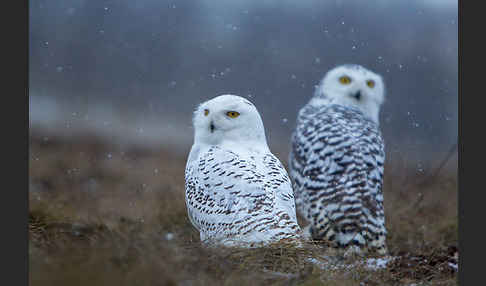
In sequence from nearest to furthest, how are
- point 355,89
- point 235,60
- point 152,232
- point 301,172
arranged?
point 152,232
point 301,172
point 355,89
point 235,60

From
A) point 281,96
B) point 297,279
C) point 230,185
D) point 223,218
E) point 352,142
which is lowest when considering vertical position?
point 297,279

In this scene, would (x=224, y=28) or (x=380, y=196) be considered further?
(x=224, y=28)

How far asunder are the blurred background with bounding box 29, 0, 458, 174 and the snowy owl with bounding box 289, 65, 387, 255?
1.82 ft

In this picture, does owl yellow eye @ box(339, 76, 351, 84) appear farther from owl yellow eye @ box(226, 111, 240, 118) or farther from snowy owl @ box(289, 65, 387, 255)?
owl yellow eye @ box(226, 111, 240, 118)

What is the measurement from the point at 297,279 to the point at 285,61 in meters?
4.78

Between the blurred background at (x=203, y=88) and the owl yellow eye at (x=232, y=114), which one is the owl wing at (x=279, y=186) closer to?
the owl yellow eye at (x=232, y=114)

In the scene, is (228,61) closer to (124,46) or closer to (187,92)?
(187,92)

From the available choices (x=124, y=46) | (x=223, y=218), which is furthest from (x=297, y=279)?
(x=124, y=46)

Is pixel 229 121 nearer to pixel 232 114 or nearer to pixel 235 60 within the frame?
pixel 232 114

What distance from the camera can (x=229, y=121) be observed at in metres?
2.87

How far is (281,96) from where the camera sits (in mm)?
5656

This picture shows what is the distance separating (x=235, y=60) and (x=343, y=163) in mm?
3211

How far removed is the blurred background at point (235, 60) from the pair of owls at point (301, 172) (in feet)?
2.20

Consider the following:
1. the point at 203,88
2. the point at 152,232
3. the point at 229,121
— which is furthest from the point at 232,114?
the point at 203,88
